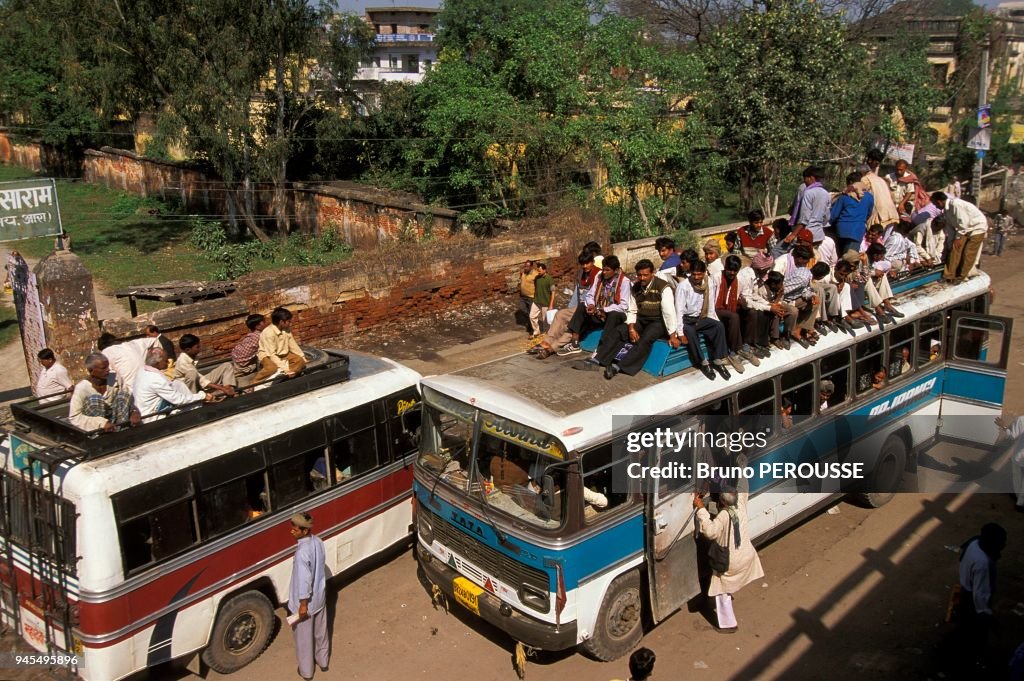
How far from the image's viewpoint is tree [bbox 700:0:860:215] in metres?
21.0

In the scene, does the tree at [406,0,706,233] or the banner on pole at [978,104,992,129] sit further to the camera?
the banner on pole at [978,104,992,129]

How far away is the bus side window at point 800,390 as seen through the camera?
796 centimetres

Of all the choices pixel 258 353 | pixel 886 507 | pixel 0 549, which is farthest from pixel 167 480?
pixel 886 507

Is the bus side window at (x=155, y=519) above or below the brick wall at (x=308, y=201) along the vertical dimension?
below

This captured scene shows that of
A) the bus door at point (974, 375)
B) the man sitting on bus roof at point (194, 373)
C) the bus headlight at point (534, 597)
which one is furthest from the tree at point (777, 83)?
the bus headlight at point (534, 597)

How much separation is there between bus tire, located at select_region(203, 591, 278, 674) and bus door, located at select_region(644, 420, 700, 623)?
11.0ft

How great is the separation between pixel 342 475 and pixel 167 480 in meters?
1.82

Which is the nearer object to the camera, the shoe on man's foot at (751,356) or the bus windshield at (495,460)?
the bus windshield at (495,460)

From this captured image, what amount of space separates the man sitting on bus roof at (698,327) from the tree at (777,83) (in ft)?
49.2

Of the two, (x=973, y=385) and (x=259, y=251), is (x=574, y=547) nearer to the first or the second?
(x=973, y=385)

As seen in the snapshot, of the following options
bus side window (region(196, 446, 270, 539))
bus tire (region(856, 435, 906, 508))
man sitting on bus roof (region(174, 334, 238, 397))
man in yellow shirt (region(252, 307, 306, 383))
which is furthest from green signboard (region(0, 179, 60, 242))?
bus tire (region(856, 435, 906, 508))

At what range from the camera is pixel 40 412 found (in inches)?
282

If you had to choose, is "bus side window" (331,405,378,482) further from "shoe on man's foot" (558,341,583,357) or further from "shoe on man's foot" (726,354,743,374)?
"shoe on man's foot" (726,354,743,374)

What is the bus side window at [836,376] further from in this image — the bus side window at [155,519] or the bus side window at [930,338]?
the bus side window at [155,519]
